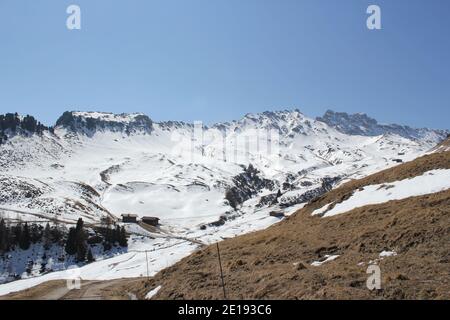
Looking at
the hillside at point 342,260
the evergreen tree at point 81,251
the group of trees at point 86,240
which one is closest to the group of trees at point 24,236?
the group of trees at point 86,240

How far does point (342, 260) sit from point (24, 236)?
137123 mm

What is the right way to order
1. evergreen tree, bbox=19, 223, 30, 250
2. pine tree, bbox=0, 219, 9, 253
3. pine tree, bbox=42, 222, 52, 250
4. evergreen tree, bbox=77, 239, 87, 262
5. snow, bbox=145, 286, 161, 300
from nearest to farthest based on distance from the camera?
1. snow, bbox=145, 286, 161, 300
2. pine tree, bbox=0, 219, 9, 253
3. evergreen tree, bbox=77, 239, 87, 262
4. evergreen tree, bbox=19, 223, 30, 250
5. pine tree, bbox=42, 222, 52, 250

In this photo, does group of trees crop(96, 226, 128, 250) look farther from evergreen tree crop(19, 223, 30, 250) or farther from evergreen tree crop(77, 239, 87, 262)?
evergreen tree crop(19, 223, 30, 250)

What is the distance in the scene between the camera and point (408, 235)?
86.4 feet

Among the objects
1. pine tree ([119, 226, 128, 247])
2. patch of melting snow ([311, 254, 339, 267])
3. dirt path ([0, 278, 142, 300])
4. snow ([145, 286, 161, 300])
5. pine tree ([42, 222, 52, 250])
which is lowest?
pine tree ([119, 226, 128, 247])

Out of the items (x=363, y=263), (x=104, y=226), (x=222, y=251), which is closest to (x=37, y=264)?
(x=104, y=226)

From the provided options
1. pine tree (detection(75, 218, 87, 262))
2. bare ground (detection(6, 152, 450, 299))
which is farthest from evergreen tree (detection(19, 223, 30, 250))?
bare ground (detection(6, 152, 450, 299))

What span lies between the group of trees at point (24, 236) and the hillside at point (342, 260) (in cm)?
11647

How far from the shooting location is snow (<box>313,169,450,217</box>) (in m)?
37.5

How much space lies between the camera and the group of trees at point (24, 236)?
135875 mm

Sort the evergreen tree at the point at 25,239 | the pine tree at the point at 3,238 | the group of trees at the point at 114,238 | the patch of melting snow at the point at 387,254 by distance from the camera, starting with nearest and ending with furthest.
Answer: the patch of melting snow at the point at 387,254, the pine tree at the point at 3,238, the evergreen tree at the point at 25,239, the group of trees at the point at 114,238

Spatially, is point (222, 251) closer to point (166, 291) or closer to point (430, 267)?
point (166, 291)

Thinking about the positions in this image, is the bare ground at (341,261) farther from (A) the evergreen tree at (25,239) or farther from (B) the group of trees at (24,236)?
(A) the evergreen tree at (25,239)

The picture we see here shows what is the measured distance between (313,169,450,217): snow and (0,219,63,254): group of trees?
4718 inches
